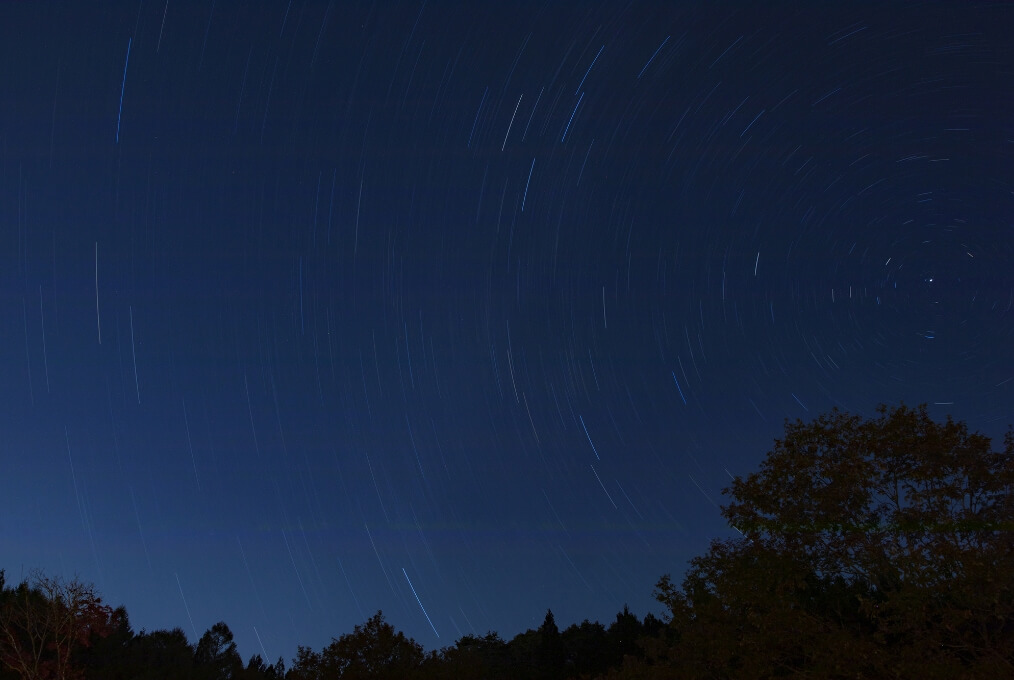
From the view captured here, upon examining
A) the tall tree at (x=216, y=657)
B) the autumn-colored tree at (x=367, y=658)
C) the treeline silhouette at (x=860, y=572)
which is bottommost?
the treeline silhouette at (x=860, y=572)

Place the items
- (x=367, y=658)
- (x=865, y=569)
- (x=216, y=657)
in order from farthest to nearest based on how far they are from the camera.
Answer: (x=216, y=657)
(x=367, y=658)
(x=865, y=569)

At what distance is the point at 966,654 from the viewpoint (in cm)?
1318

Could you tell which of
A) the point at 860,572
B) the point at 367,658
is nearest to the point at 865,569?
the point at 860,572

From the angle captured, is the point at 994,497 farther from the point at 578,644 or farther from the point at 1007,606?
the point at 578,644

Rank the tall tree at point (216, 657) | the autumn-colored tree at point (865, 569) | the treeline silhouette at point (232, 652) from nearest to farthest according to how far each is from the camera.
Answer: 1. the autumn-colored tree at point (865, 569)
2. the treeline silhouette at point (232, 652)
3. the tall tree at point (216, 657)

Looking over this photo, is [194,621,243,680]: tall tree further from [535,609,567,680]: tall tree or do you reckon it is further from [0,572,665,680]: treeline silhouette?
[535,609,567,680]: tall tree

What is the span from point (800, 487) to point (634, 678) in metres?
7.65

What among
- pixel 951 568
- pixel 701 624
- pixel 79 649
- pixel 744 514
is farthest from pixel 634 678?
pixel 79 649

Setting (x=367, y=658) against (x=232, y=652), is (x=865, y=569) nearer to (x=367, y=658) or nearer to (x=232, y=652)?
(x=367, y=658)

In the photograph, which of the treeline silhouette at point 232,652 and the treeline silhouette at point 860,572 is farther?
the treeline silhouette at point 232,652

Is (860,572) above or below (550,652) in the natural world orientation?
below

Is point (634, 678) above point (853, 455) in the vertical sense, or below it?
below

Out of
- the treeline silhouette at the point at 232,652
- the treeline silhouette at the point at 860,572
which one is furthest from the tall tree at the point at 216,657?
the treeline silhouette at the point at 860,572

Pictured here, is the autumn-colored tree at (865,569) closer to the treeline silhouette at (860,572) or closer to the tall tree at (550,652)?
the treeline silhouette at (860,572)
